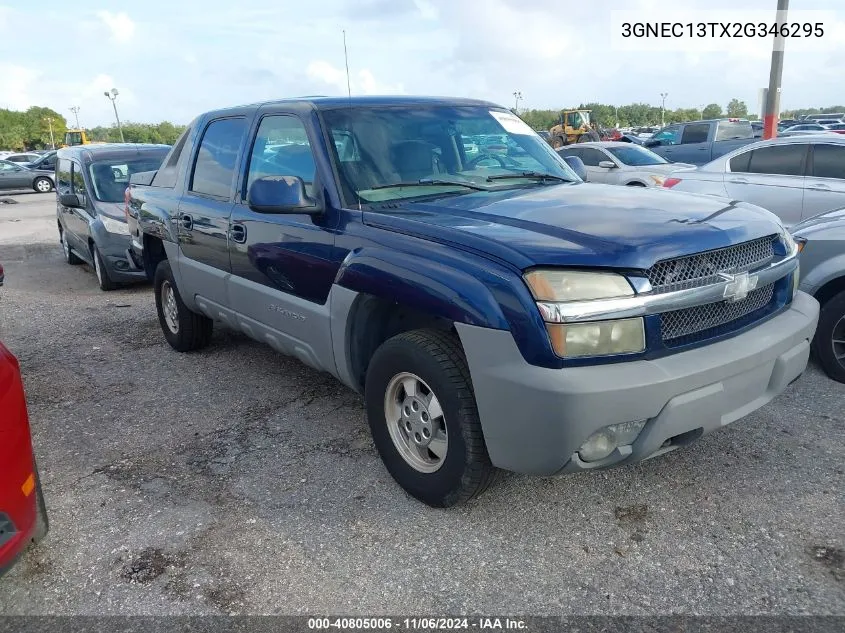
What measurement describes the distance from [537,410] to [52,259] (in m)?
10.9

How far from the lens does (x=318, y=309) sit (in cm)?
358

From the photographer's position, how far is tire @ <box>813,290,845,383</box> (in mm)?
4504

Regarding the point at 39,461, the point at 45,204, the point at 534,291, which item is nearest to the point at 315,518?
the point at 534,291

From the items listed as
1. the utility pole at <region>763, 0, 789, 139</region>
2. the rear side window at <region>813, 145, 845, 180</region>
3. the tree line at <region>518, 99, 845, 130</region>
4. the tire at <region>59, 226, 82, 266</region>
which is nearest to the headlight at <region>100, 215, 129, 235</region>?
the tire at <region>59, 226, 82, 266</region>

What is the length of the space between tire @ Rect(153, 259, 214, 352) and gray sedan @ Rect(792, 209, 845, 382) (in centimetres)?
437

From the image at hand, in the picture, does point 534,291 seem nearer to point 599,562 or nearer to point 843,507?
point 599,562

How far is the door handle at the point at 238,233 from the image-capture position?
414 centimetres

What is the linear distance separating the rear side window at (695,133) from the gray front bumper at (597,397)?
54.3ft

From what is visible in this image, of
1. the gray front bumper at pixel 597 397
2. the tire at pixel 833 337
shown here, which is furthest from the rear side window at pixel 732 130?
the gray front bumper at pixel 597 397

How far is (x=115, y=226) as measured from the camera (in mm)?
8297

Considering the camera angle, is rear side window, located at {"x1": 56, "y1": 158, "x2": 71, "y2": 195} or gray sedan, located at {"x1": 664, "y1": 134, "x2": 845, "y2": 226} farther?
rear side window, located at {"x1": 56, "y1": 158, "x2": 71, "y2": 195}

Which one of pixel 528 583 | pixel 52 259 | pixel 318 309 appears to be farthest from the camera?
pixel 52 259

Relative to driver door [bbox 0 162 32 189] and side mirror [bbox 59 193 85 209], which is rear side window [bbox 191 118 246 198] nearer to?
side mirror [bbox 59 193 85 209]

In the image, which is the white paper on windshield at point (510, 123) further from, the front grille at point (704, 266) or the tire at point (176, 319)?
the tire at point (176, 319)
